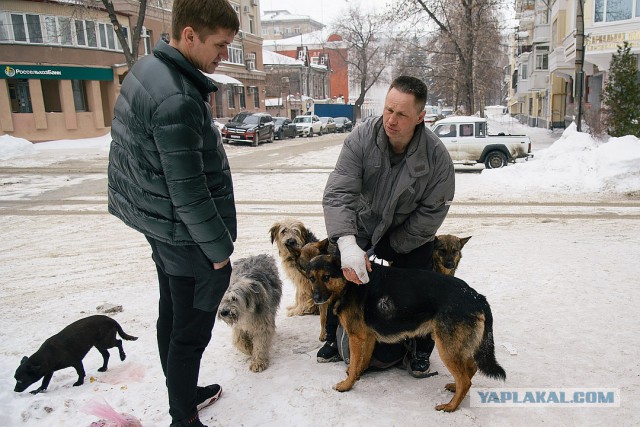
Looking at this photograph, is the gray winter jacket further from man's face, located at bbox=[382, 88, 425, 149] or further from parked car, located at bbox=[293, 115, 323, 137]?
parked car, located at bbox=[293, 115, 323, 137]

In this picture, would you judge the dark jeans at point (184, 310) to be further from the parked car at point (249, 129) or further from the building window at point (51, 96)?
the building window at point (51, 96)

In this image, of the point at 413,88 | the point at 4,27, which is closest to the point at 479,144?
the point at 413,88

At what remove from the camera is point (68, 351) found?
336 centimetres

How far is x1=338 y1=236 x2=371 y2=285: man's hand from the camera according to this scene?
2992 mm

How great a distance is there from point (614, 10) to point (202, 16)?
24.6m

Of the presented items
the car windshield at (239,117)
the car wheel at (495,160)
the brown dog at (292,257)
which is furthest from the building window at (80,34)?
the brown dog at (292,257)

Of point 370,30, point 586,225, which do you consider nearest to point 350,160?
Answer: point 586,225

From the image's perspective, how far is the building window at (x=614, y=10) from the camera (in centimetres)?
2006

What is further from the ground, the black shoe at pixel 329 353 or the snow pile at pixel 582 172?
the snow pile at pixel 582 172

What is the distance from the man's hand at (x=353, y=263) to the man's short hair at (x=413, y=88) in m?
1.07

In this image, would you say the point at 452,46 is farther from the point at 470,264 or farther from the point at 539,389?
the point at 539,389

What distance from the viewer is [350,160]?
3395 millimetres

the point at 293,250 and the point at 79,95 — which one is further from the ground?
the point at 79,95

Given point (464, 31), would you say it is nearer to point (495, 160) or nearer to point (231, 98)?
point (495, 160)
